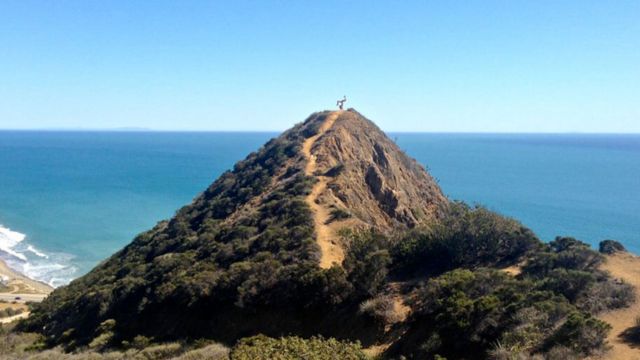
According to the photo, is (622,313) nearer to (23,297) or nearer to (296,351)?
(296,351)

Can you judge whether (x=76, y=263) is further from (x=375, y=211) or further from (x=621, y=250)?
(x=621, y=250)

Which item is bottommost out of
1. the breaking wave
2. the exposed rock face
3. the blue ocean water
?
the breaking wave

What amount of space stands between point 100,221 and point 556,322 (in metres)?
89.3

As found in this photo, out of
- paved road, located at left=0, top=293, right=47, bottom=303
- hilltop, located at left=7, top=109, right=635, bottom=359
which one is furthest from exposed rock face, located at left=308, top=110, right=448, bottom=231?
paved road, located at left=0, top=293, right=47, bottom=303

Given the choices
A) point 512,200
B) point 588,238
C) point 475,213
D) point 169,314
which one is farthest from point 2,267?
point 512,200

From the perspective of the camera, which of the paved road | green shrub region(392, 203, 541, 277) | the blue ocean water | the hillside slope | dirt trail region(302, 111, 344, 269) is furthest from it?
the blue ocean water

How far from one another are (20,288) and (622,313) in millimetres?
61286

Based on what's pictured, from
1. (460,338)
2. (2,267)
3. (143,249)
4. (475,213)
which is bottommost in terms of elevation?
(2,267)

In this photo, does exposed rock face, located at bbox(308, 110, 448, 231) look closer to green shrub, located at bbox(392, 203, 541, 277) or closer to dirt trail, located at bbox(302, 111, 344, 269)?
dirt trail, located at bbox(302, 111, 344, 269)

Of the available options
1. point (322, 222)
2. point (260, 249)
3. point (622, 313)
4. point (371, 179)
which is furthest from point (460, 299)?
point (371, 179)

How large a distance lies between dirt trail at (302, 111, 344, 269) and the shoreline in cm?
3381

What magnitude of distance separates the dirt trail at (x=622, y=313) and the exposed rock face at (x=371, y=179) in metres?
15.8

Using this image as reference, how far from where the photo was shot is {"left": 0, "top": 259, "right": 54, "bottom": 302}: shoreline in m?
50.3

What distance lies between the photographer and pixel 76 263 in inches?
2613
